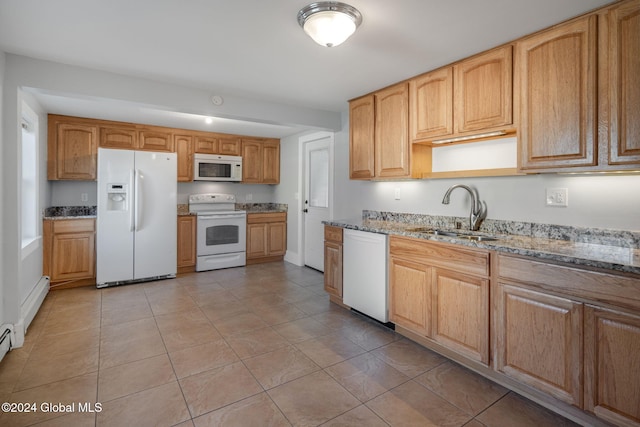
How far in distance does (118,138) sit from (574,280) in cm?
500

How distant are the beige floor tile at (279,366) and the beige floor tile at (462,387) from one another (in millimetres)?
741

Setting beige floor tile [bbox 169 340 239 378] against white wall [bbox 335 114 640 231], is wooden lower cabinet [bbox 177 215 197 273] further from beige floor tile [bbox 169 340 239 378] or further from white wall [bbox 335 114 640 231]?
white wall [bbox 335 114 640 231]

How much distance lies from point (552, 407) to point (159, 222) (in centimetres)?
427

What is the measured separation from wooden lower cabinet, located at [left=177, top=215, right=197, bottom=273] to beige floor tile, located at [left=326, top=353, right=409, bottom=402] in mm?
3231

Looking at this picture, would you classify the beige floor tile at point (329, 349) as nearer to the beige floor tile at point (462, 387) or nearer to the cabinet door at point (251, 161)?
the beige floor tile at point (462, 387)

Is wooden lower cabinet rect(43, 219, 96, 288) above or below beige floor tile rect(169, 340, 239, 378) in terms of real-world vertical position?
above

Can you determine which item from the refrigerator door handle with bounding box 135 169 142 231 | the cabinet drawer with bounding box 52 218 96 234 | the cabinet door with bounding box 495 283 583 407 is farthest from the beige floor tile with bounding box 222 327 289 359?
the cabinet drawer with bounding box 52 218 96 234

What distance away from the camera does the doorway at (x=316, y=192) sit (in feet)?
15.2

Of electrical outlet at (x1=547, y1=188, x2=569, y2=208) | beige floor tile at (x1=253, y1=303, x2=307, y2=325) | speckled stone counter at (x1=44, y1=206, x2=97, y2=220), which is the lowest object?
beige floor tile at (x1=253, y1=303, x2=307, y2=325)

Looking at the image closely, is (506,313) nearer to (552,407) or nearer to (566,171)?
(552,407)

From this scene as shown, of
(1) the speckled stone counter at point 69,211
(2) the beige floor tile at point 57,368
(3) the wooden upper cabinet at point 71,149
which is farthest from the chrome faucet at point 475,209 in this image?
(1) the speckled stone counter at point 69,211

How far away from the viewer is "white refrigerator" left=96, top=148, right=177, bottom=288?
3.90 meters

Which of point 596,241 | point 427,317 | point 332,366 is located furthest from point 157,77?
point 596,241

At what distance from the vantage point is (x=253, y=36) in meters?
2.05
